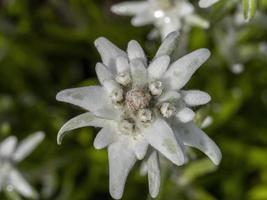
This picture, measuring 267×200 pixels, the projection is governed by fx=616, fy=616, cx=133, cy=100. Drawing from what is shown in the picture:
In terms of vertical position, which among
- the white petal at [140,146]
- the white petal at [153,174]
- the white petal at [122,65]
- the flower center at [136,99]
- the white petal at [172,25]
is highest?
the white petal at [122,65]

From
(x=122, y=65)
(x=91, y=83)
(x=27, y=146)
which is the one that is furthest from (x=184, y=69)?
(x=91, y=83)

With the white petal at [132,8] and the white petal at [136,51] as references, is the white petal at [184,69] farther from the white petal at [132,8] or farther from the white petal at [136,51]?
the white petal at [132,8]

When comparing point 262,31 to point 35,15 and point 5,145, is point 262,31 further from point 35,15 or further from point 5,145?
point 5,145

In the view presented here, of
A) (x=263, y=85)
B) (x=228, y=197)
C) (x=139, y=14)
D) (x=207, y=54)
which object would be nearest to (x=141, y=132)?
(x=207, y=54)

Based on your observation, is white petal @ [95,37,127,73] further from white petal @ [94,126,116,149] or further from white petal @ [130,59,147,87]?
white petal @ [94,126,116,149]

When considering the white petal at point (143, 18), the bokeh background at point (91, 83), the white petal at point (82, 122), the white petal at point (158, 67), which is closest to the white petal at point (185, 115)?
the white petal at point (158, 67)

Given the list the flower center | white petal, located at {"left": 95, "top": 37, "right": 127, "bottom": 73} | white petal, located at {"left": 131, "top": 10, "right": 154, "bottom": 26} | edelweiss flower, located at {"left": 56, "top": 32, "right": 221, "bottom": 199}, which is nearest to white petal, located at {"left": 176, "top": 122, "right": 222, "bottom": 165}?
edelweiss flower, located at {"left": 56, "top": 32, "right": 221, "bottom": 199}
